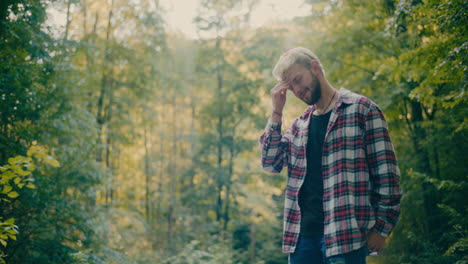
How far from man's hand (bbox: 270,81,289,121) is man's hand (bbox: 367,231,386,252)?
0.84 m

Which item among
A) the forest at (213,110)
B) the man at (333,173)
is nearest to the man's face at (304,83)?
the man at (333,173)

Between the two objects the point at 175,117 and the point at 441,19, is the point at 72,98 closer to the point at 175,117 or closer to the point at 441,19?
the point at 441,19

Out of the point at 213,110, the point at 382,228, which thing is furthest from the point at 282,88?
the point at 213,110

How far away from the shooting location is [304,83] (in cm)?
182

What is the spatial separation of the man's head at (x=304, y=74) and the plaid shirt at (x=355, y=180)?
0.52 feet

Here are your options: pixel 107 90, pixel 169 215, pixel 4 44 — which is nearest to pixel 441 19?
pixel 4 44

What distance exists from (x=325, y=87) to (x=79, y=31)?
38.5 feet

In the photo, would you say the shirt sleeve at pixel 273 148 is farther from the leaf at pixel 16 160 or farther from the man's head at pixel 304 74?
the leaf at pixel 16 160

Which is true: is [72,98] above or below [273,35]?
below

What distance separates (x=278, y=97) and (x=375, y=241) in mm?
956

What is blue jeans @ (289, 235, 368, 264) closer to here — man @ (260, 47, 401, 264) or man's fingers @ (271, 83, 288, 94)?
man @ (260, 47, 401, 264)

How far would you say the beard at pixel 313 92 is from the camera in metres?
1.82

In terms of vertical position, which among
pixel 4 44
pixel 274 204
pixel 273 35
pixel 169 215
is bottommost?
pixel 169 215

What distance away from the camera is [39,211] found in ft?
20.2
